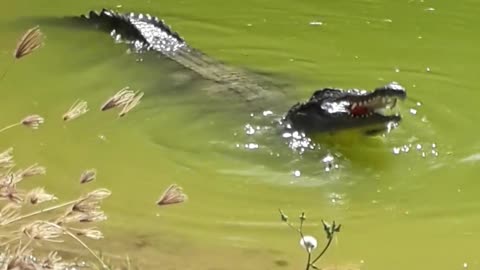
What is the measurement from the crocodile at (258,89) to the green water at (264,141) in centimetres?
13

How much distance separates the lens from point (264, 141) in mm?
6008

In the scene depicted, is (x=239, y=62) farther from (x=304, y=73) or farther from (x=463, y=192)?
(x=463, y=192)

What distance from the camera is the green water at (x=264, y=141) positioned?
4.60 metres

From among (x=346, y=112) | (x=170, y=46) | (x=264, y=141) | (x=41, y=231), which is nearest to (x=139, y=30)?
(x=170, y=46)

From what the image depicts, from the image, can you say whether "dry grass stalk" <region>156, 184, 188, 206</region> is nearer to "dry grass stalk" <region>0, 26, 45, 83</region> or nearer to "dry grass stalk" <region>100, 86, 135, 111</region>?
"dry grass stalk" <region>100, 86, 135, 111</region>

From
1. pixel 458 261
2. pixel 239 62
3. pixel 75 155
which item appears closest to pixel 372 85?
pixel 239 62

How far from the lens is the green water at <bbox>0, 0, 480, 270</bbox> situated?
4602 mm

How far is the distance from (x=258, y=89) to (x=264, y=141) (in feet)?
3.14

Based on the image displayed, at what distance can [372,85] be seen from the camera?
710cm

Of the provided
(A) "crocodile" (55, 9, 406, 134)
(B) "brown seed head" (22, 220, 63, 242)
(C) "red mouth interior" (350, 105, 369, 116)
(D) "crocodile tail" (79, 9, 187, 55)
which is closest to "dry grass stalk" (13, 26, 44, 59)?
(B) "brown seed head" (22, 220, 63, 242)

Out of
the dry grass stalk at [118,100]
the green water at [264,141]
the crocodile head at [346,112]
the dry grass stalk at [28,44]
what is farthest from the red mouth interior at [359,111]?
the dry grass stalk at [28,44]

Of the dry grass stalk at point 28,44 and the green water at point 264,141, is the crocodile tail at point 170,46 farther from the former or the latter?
the dry grass stalk at point 28,44

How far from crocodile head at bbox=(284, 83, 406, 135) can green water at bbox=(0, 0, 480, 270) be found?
0.39 feet

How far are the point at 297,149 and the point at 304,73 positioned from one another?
4.93 feet
